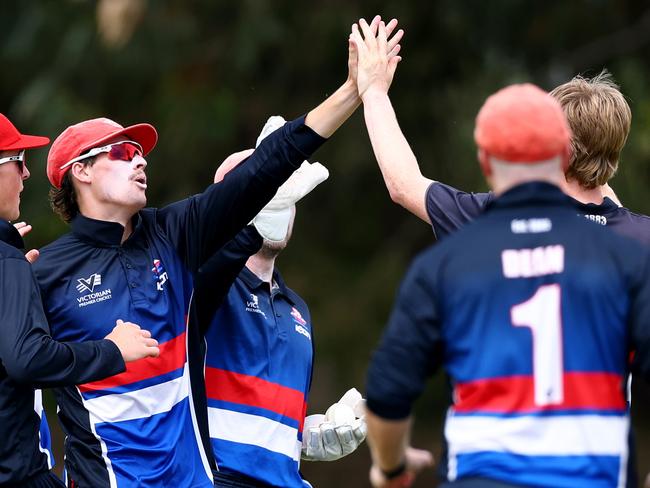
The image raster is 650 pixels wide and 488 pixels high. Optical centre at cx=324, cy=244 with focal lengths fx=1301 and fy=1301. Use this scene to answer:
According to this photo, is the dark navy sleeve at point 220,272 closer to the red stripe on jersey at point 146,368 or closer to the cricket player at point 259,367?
the cricket player at point 259,367

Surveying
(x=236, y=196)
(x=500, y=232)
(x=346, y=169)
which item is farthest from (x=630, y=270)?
(x=346, y=169)

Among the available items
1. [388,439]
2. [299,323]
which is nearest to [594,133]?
[388,439]

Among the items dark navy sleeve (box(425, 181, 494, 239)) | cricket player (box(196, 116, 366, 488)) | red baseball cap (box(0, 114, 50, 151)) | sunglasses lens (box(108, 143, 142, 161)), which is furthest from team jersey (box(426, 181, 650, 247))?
red baseball cap (box(0, 114, 50, 151))

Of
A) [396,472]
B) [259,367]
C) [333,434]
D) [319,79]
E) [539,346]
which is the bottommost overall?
[333,434]

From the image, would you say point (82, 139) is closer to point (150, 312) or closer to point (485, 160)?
point (150, 312)

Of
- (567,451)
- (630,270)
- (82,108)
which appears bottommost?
(567,451)

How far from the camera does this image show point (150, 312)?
4539 millimetres

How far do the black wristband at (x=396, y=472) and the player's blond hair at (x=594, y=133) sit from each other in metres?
1.25

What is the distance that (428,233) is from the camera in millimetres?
14039

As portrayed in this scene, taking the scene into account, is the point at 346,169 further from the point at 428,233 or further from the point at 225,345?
the point at 225,345

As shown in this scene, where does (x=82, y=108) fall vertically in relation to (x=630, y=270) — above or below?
above

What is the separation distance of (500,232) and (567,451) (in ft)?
1.91

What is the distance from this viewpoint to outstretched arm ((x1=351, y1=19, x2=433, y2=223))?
4.30 metres

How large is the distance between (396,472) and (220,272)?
156 cm
